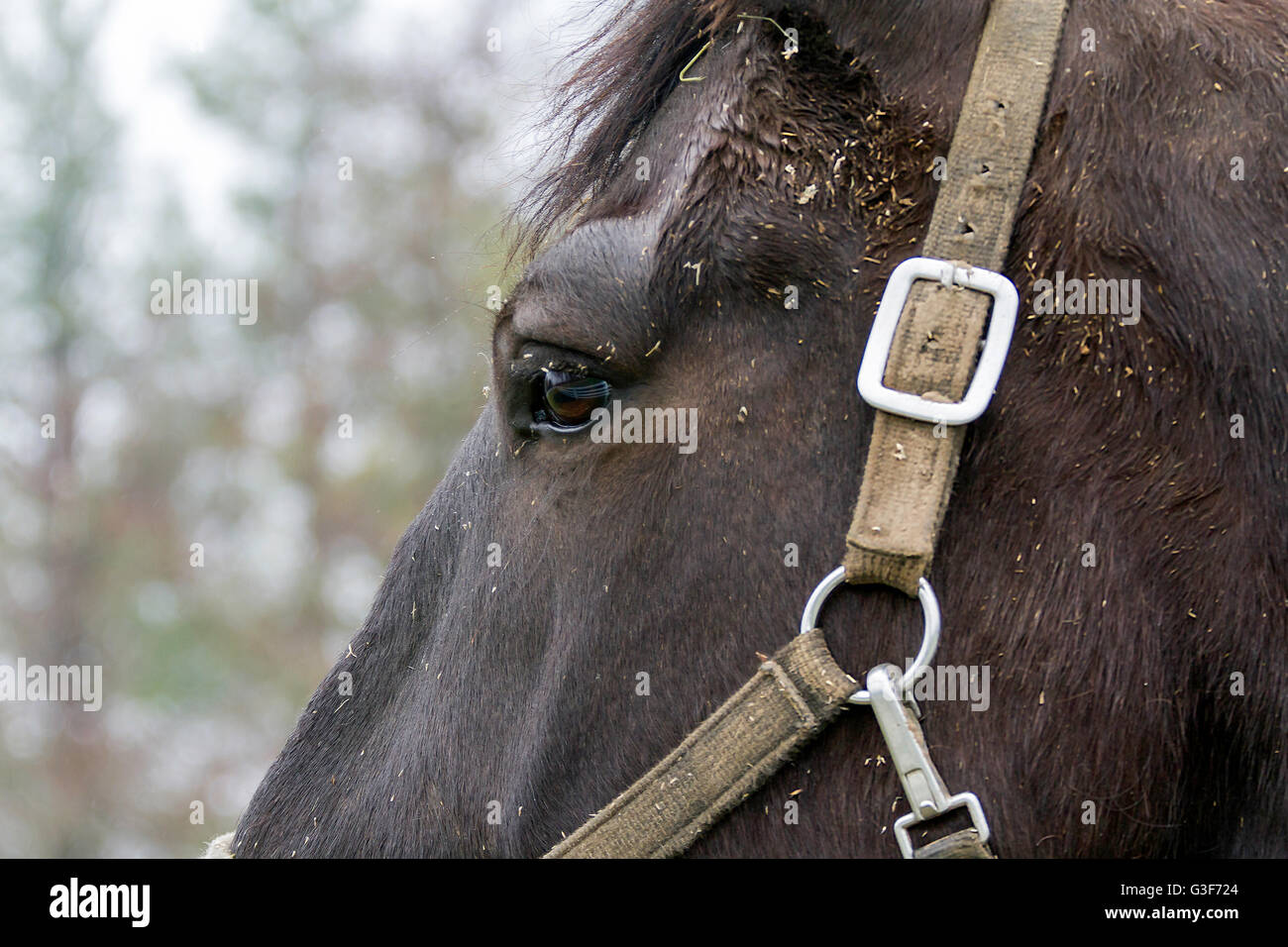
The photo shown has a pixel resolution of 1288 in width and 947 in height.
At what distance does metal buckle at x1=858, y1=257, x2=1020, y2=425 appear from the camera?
155cm

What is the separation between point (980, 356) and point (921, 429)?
13 centimetres

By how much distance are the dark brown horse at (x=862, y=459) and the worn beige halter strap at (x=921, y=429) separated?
0.12ft

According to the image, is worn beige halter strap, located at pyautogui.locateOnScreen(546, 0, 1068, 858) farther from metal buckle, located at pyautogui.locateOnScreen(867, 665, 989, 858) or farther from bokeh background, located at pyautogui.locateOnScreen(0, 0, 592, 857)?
bokeh background, located at pyautogui.locateOnScreen(0, 0, 592, 857)

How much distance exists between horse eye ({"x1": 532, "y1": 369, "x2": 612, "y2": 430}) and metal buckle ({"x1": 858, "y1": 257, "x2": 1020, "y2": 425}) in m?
0.42

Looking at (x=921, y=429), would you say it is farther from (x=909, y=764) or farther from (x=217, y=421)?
(x=217, y=421)

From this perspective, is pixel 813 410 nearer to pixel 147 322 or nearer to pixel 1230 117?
pixel 1230 117

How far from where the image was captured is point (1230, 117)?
158 centimetres

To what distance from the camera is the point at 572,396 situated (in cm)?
181

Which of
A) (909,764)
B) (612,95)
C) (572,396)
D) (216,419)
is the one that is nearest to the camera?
(909,764)

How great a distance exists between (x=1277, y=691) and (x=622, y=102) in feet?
4.42

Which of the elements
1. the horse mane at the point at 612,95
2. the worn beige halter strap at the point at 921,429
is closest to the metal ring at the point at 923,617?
the worn beige halter strap at the point at 921,429

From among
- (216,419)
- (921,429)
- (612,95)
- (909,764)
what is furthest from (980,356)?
(216,419)
